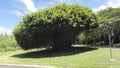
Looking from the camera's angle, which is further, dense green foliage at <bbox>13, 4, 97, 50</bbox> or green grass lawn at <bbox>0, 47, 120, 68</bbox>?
dense green foliage at <bbox>13, 4, 97, 50</bbox>

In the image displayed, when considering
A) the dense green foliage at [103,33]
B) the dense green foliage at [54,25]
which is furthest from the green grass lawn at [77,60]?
the dense green foliage at [103,33]

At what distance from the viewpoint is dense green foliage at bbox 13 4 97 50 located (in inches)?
1065

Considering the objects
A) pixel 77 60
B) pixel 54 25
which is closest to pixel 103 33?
pixel 54 25

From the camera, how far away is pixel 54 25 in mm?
27219

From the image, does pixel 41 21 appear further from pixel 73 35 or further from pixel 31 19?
pixel 73 35

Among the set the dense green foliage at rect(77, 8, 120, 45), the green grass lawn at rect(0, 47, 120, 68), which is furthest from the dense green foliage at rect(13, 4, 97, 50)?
the dense green foliage at rect(77, 8, 120, 45)

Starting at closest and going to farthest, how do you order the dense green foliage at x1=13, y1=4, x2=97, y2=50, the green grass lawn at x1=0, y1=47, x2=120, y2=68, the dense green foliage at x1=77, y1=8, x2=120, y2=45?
the green grass lawn at x1=0, y1=47, x2=120, y2=68 → the dense green foliage at x1=13, y1=4, x2=97, y2=50 → the dense green foliage at x1=77, y1=8, x2=120, y2=45

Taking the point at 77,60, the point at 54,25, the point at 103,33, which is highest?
the point at 54,25

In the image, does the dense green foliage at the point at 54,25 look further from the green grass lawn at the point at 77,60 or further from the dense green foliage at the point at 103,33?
the dense green foliage at the point at 103,33

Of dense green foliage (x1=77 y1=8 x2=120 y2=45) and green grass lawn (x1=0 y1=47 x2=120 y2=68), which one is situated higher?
dense green foliage (x1=77 y1=8 x2=120 y2=45)

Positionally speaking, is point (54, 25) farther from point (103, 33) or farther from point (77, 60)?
point (103, 33)

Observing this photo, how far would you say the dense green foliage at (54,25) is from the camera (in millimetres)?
27047

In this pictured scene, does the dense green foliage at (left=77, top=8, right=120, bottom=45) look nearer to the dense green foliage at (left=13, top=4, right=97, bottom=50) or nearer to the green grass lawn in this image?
the dense green foliage at (left=13, top=4, right=97, bottom=50)

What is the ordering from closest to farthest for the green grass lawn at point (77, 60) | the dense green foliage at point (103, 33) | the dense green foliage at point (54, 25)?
the green grass lawn at point (77, 60), the dense green foliage at point (54, 25), the dense green foliage at point (103, 33)
